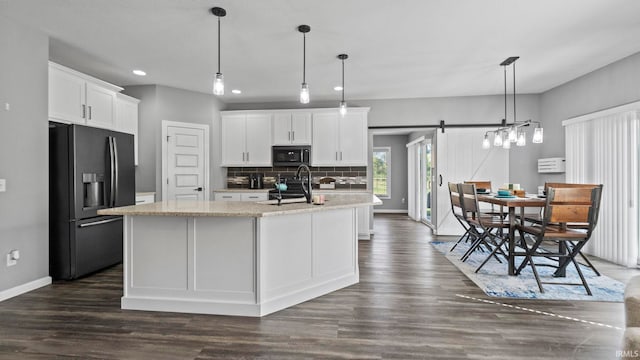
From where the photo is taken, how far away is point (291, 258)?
266cm

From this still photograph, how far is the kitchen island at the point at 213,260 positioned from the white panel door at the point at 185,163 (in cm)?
264

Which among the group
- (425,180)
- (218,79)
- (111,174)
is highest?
(218,79)

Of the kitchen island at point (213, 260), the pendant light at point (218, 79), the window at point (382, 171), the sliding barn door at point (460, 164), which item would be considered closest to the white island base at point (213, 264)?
the kitchen island at point (213, 260)

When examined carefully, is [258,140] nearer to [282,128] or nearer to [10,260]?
[282,128]

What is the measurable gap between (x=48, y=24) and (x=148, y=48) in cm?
85

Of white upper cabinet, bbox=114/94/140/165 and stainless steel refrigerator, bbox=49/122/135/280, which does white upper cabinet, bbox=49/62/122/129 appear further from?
stainless steel refrigerator, bbox=49/122/135/280

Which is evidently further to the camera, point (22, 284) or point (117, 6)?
point (22, 284)

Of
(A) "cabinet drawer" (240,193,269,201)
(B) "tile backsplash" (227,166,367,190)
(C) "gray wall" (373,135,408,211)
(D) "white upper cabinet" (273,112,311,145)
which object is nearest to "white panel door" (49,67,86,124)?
(A) "cabinet drawer" (240,193,269,201)

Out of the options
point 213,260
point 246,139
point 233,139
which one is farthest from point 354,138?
point 213,260

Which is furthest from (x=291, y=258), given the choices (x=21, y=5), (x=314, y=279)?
(x=21, y=5)

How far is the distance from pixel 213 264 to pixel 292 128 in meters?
3.56

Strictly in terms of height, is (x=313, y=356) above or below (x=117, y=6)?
below

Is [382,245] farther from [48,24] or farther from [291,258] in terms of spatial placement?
[48,24]

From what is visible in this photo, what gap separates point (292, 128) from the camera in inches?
224
